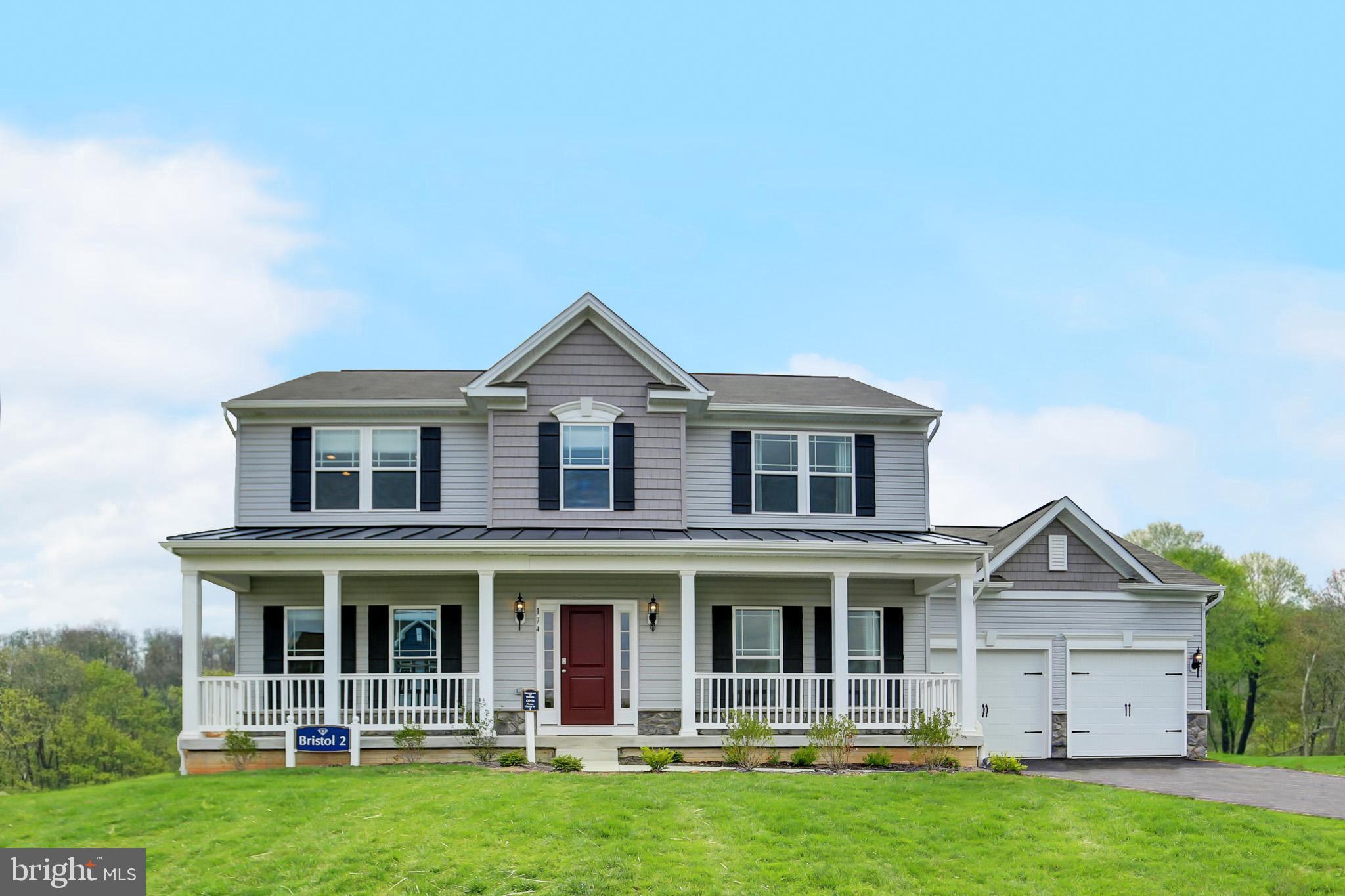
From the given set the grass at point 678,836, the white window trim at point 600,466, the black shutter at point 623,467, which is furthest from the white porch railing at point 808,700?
the white window trim at point 600,466

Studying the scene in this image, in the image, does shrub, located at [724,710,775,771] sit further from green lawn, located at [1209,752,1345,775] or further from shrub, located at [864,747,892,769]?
green lawn, located at [1209,752,1345,775]

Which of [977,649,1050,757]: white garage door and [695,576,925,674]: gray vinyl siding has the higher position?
[695,576,925,674]: gray vinyl siding

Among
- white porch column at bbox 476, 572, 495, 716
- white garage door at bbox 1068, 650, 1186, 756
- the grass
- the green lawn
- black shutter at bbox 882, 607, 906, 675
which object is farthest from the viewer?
the green lawn

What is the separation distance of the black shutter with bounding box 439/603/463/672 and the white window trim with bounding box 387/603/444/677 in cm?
4

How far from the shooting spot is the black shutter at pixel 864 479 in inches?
747

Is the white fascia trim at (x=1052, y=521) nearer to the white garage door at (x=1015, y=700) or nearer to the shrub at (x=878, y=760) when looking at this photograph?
the white garage door at (x=1015, y=700)

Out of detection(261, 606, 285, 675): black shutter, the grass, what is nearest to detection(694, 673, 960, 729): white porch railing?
the grass

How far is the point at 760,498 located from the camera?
61.6 ft

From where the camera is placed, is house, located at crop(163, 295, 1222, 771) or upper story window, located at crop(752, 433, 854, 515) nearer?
house, located at crop(163, 295, 1222, 771)

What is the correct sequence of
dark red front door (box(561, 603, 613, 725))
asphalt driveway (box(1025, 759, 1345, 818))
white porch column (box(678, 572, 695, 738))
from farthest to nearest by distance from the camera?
dark red front door (box(561, 603, 613, 725)), white porch column (box(678, 572, 695, 738)), asphalt driveway (box(1025, 759, 1345, 818))

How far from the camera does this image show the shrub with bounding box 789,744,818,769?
15.5 metres

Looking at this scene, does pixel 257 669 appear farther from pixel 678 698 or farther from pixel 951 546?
pixel 951 546

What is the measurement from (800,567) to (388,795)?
22.7ft

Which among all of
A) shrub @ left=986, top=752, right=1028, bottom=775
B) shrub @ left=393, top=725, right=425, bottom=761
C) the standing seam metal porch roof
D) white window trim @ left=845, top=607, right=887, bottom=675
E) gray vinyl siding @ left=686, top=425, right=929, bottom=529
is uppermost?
gray vinyl siding @ left=686, top=425, right=929, bottom=529
